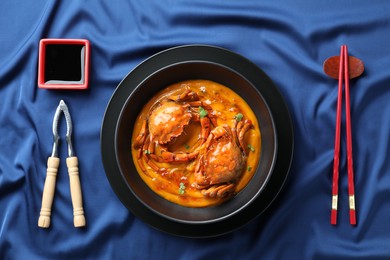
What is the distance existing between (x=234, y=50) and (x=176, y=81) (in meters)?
0.28

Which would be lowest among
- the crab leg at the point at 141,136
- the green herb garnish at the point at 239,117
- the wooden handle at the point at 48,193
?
the wooden handle at the point at 48,193

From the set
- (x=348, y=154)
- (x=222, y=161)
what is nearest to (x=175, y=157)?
(x=222, y=161)

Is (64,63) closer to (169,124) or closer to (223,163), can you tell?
(169,124)

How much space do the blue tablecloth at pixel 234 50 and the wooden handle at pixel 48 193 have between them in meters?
0.03

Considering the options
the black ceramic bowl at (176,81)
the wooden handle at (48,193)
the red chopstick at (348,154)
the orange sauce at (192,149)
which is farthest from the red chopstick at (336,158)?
the wooden handle at (48,193)

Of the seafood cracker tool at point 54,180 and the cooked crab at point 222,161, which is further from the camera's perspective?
the seafood cracker tool at point 54,180

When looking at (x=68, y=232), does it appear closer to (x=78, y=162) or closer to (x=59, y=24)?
(x=78, y=162)

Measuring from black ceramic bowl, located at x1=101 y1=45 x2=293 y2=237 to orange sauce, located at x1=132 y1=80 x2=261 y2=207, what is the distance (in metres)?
0.02

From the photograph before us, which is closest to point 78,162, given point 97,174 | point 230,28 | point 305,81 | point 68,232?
point 97,174

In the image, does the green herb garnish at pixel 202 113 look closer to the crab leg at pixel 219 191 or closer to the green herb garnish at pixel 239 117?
the green herb garnish at pixel 239 117

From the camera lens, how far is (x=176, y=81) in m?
1.70

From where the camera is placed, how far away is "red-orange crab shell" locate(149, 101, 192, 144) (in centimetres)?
165

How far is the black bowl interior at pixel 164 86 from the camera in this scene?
1592 mm

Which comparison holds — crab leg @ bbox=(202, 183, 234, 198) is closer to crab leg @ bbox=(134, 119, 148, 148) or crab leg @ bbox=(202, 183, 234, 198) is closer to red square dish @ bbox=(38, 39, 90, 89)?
crab leg @ bbox=(134, 119, 148, 148)
